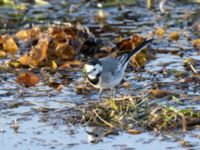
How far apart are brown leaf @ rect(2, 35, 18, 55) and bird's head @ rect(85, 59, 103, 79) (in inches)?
101

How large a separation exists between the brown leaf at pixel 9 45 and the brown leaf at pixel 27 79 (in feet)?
5.07

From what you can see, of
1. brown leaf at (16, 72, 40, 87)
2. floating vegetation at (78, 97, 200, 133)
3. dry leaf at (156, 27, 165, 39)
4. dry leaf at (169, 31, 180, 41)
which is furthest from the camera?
dry leaf at (156, 27, 165, 39)

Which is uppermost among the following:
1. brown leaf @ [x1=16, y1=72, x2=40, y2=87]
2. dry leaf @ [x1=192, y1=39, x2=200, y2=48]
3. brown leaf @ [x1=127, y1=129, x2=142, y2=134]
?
dry leaf @ [x1=192, y1=39, x2=200, y2=48]

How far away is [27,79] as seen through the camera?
898 cm

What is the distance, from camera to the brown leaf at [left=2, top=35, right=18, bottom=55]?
10.5 m

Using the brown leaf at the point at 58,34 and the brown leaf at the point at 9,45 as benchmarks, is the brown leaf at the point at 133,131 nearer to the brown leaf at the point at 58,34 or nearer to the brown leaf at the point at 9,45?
the brown leaf at the point at 58,34

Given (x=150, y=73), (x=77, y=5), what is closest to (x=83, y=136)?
(x=150, y=73)

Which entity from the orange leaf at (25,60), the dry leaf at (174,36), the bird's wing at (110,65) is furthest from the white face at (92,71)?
the dry leaf at (174,36)

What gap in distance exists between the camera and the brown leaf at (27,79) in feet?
29.4

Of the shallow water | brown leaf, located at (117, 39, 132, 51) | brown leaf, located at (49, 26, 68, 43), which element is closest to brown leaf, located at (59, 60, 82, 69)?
the shallow water

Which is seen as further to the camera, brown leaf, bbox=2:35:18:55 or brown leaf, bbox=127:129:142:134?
brown leaf, bbox=2:35:18:55

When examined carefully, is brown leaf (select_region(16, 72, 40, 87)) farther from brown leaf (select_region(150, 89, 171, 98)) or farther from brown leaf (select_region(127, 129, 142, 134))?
brown leaf (select_region(127, 129, 142, 134))

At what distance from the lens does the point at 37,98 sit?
8523 millimetres

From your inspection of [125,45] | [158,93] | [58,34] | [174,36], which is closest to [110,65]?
[158,93]
